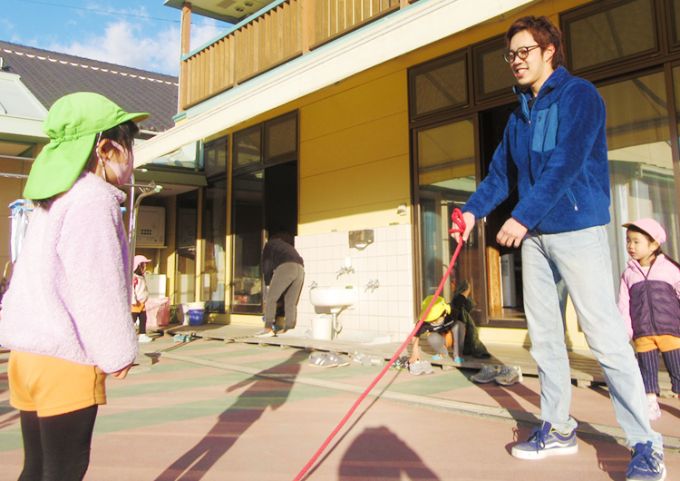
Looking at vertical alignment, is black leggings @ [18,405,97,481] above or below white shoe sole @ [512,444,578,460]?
above

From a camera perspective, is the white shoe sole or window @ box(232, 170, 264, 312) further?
window @ box(232, 170, 264, 312)

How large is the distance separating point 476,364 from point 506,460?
195cm

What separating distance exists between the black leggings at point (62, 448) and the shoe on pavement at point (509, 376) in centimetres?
300

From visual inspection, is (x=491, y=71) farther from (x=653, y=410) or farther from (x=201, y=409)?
(x=201, y=409)

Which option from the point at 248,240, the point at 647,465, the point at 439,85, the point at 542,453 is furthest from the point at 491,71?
the point at 248,240

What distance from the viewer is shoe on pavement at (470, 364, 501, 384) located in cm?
364

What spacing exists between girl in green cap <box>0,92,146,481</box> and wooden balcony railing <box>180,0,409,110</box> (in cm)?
468

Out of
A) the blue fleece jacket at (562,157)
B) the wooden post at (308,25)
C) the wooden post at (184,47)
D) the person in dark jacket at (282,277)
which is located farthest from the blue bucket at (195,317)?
the blue fleece jacket at (562,157)

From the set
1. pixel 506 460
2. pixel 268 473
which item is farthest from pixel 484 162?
pixel 268 473

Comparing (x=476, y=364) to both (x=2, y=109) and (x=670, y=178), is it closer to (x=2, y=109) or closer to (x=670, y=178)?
(x=670, y=178)

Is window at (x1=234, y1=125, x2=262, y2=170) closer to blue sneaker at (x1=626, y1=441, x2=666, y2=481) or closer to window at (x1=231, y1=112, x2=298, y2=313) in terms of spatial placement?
window at (x1=231, y1=112, x2=298, y2=313)

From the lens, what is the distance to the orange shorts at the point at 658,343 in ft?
9.15

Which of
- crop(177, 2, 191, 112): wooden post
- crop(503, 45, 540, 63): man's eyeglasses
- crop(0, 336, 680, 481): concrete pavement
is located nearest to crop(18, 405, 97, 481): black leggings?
crop(0, 336, 680, 481): concrete pavement

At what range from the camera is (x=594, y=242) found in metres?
1.90
